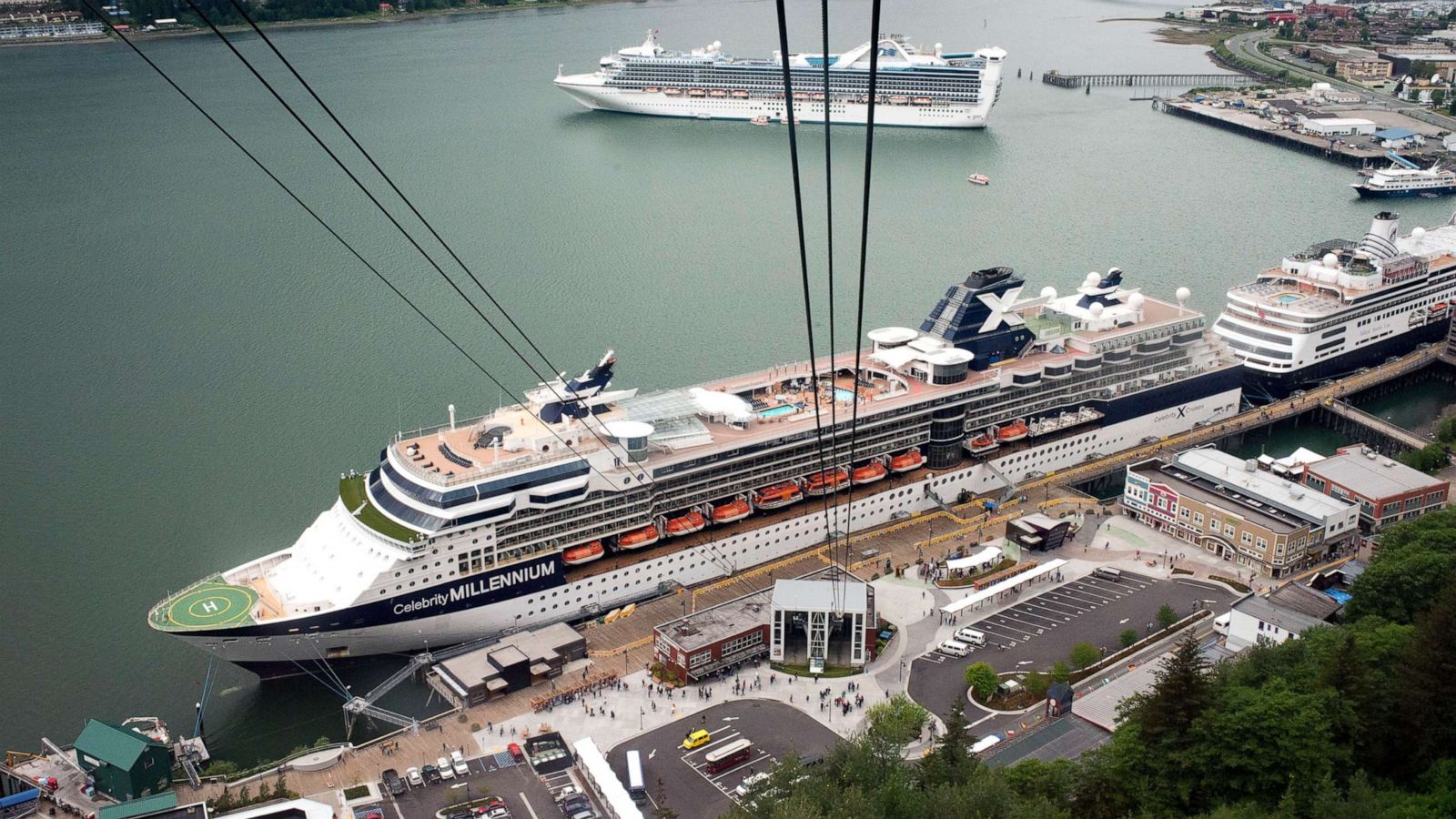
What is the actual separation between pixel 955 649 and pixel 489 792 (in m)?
9.14

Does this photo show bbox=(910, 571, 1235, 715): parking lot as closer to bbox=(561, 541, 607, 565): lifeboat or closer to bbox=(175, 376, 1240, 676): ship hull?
bbox=(175, 376, 1240, 676): ship hull

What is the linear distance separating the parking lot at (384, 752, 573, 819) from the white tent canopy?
9.14 metres

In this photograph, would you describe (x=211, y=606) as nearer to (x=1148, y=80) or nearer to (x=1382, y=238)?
(x=1382, y=238)

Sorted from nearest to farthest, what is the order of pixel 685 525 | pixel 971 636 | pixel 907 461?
pixel 971 636
pixel 685 525
pixel 907 461

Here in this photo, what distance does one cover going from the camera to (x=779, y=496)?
28.1 metres

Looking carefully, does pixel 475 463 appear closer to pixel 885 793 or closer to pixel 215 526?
pixel 215 526

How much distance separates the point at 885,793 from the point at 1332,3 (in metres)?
128

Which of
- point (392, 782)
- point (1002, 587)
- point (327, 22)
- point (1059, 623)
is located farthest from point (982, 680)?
point (327, 22)

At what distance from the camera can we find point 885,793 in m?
16.9

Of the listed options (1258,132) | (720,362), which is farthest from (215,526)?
(1258,132)

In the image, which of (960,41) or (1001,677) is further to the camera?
(960,41)

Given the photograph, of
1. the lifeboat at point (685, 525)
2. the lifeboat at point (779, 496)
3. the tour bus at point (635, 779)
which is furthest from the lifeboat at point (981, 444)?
the tour bus at point (635, 779)

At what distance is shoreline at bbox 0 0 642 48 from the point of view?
86875 mm

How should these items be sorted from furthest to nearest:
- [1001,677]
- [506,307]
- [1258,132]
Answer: [1258,132], [506,307], [1001,677]
